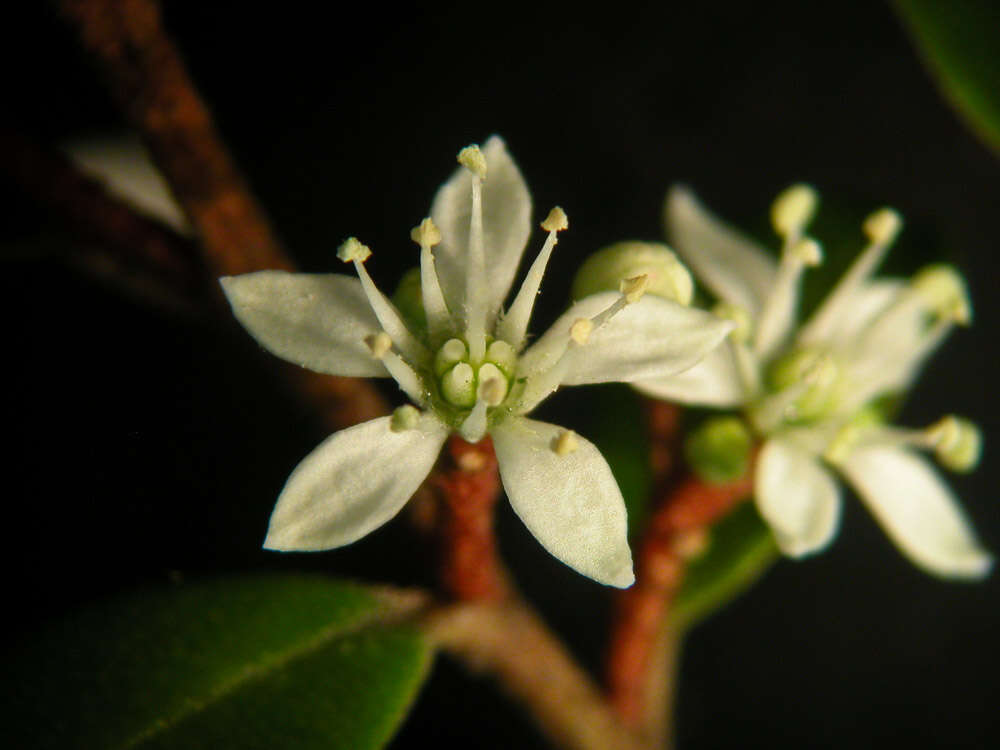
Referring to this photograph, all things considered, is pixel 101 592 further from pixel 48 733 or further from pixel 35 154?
pixel 35 154

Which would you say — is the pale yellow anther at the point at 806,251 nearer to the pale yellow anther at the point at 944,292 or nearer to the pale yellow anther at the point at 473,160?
the pale yellow anther at the point at 944,292

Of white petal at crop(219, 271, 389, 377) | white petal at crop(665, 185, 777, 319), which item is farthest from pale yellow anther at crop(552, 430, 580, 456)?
white petal at crop(665, 185, 777, 319)

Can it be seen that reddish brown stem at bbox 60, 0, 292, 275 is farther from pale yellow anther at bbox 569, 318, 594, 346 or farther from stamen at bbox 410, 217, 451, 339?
pale yellow anther at bbox 569, 318, 594, 346

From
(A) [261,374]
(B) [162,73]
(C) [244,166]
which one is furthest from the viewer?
(C) [244,166]

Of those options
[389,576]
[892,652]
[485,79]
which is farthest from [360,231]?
[892,652]

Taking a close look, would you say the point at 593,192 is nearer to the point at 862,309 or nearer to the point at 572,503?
the point at 862,309

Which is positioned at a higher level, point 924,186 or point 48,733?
point 48,733

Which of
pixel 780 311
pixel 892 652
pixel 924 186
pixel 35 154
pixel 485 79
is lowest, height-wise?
pixel 892 652
